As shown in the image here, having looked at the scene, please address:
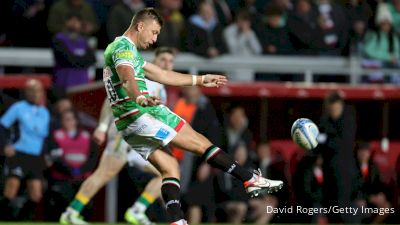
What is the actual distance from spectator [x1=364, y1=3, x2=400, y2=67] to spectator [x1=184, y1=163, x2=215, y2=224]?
4.15 m

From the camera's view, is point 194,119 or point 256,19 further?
point 256,19

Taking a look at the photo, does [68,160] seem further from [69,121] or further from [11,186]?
[11,186]

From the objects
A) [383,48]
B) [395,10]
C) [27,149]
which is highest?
[395,10]

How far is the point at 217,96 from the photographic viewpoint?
61.0 ft

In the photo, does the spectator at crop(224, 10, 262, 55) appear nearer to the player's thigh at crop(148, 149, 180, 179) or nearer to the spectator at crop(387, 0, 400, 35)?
the spectator at crop(387, 0, 400, 35)

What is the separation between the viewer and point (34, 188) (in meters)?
17.3

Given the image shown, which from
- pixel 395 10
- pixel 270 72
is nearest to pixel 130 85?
pixel 270 72

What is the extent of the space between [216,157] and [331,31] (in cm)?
940

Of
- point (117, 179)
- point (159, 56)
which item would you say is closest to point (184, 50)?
point (117, 179)

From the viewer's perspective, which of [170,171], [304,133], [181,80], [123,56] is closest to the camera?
[123,56]

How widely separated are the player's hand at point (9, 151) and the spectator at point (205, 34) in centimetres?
336

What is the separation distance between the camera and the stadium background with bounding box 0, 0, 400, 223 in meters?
18.1

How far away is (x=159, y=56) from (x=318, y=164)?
3594 millimetres

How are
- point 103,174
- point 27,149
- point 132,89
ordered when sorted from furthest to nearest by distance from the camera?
point 27,149 → point 103,174 → point 132,89
